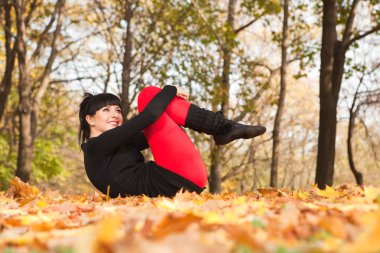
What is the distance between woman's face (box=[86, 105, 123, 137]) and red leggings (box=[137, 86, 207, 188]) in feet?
1.54

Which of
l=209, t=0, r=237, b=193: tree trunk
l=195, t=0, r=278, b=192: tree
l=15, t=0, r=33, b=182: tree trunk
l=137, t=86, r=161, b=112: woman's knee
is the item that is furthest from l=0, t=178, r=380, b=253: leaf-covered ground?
l=209, t=0, r=237, b=193: tree trunk

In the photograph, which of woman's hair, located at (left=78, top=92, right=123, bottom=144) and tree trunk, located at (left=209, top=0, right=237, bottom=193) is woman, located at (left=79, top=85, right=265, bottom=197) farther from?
tree trunk, located at (left=209, top=0, right=237, bottom=193)

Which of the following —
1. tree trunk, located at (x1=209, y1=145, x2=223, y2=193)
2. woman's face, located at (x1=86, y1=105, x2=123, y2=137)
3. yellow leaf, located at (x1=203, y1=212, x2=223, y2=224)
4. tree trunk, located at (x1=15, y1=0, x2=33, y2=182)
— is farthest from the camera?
tree trunk, located at (x1=209, y1=145, x2=223, y2=193)

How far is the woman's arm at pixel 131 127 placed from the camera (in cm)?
337

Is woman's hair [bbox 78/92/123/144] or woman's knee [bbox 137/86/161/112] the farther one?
woman's hair [bbox 78/92/123/144]

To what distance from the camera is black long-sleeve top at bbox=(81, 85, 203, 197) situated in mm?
3423

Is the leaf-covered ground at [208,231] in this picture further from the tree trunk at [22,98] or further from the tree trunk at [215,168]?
the tree trunk at [215,168]

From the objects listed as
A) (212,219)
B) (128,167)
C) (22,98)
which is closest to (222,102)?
(22,98)

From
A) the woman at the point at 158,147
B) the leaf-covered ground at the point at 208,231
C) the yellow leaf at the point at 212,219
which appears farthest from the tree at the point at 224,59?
the yellow leaf at the point at 212,219

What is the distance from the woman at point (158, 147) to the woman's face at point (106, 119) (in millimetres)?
258

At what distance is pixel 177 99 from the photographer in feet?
12.1

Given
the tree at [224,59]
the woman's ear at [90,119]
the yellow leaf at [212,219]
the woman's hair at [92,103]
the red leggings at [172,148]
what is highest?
the tree at [224,59]

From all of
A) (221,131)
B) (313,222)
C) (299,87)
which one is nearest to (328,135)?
(221,131)

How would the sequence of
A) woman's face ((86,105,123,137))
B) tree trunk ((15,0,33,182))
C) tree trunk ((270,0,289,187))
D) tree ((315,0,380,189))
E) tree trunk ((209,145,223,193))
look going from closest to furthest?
1. woman's face ((86,105,123,137))
2. tree ((315,0,380,189))
3. tree trunk ((15,0,33,182))
4. tree trunk ((270,0,289,187))
5. tree trunk ((209,145,223,193))
